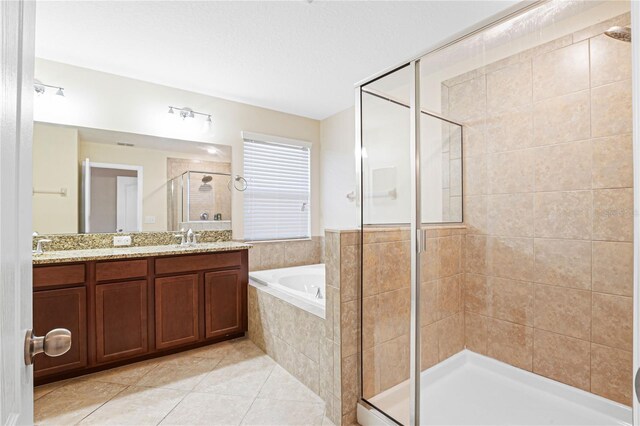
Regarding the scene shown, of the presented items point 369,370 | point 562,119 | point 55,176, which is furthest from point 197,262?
point 562,119

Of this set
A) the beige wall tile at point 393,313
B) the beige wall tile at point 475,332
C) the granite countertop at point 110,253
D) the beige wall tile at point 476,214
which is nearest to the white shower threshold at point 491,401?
the beige wall tile at point 475,332

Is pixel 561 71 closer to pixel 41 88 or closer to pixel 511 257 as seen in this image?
pixel 511 257

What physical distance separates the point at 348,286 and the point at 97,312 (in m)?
1.95

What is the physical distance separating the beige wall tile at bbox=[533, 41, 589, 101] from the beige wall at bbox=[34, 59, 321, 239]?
9.17ft

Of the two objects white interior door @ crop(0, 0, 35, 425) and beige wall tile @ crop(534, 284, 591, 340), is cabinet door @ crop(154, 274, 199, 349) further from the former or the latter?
beige wall tile @ crop(534, 284, 591, 340)

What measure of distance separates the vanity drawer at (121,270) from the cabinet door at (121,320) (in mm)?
54

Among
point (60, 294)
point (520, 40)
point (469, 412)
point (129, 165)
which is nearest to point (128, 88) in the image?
point (129, 165)

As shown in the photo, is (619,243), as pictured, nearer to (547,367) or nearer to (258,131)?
(547,367)

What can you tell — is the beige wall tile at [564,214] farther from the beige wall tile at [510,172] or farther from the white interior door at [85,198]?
the white interior door at [85,198]

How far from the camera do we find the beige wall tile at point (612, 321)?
55.8 inches

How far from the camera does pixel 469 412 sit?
5.54ft

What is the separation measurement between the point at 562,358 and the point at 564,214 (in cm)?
78

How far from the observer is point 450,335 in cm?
184

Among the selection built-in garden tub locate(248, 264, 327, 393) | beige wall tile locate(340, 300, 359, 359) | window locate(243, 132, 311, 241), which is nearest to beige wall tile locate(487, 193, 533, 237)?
beige wall tile locate(340, 300, 359, 359)
